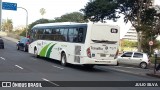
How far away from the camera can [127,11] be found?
5169 centimetres

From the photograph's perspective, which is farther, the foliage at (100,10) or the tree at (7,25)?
the tree at (7,25)

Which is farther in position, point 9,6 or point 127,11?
point 9,6

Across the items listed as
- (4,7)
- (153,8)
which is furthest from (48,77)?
(4,7)

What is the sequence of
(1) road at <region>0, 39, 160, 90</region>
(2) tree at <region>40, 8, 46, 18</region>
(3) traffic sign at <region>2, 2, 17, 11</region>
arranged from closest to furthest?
1. (1) road at <region>0, 39, 160, 90</region>
2. (3) traffic sign at <region>2, 2, 17, 11</region>
3. (2) tree at <region>40, 8, 46, 18</region>

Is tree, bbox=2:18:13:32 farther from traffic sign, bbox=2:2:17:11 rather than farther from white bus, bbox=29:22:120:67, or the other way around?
white bus, bbox=29:22:120:67

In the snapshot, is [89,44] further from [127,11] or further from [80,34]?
[127,11]

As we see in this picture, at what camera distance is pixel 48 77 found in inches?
706

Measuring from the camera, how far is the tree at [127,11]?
49656mm

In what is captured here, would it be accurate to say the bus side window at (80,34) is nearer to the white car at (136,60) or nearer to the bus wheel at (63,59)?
the bus wheel at (63,59)

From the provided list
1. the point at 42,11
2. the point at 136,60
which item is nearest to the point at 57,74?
the point at 136,60

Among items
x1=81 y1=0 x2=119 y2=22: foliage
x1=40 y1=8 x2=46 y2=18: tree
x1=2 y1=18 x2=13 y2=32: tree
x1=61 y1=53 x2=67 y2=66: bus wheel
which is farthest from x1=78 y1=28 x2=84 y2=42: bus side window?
x1=2 y1=18 x2=13 y2=32: tree

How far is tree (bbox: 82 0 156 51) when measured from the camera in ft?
163

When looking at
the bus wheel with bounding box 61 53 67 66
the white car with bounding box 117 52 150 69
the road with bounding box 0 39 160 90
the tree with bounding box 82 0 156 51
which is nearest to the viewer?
the road with bounding box 0 39 160 90

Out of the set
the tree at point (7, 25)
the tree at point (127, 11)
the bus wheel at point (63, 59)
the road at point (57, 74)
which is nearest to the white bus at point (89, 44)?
the bus wheel at point (63, 59)
